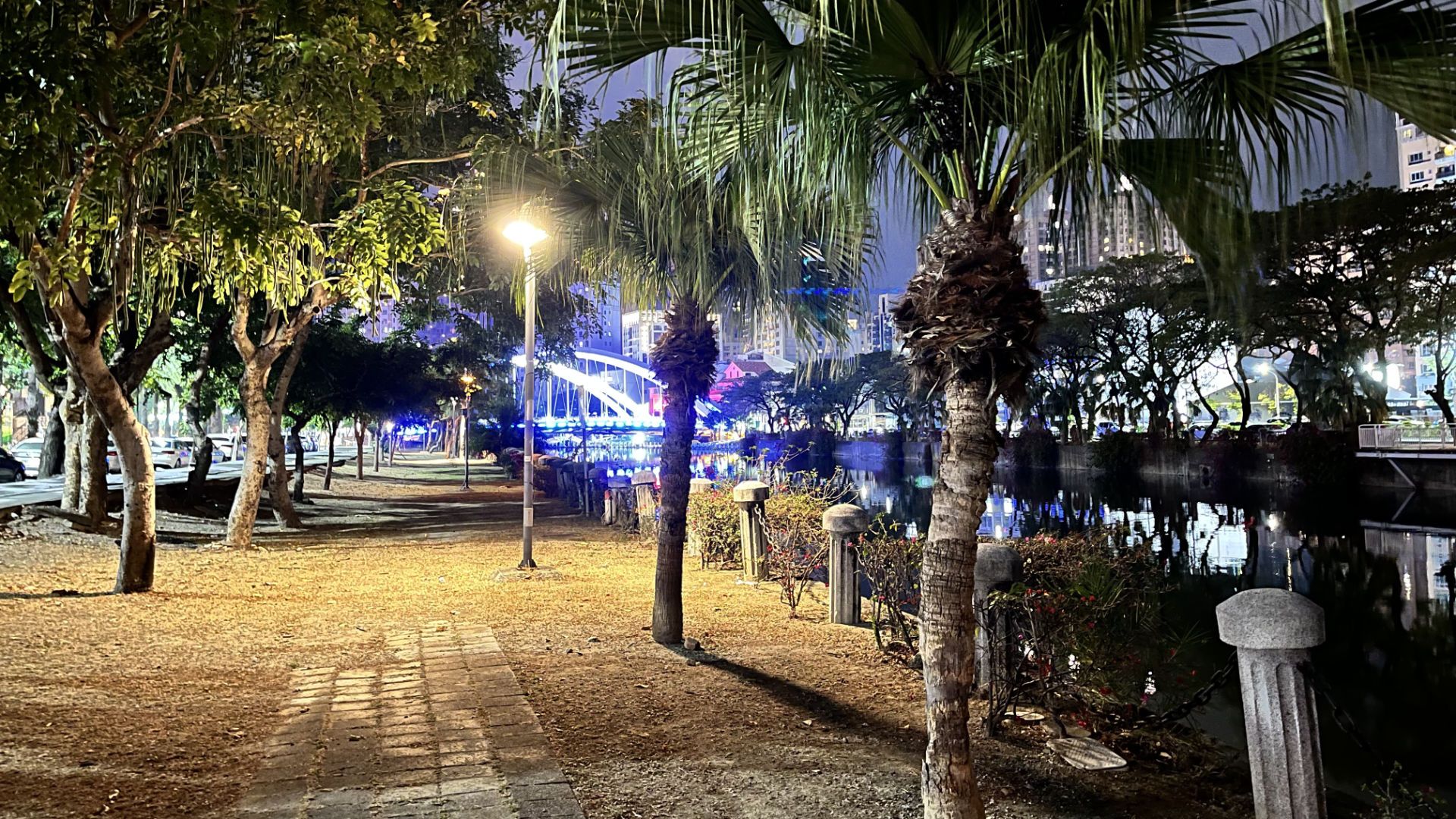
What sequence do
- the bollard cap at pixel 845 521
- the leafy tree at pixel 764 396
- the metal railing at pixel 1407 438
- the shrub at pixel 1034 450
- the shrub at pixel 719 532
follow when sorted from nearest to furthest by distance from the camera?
the bollard cap at pixel 845 521 < the shrub at pixel 719 532 < the metal railing at pixel 1407 438 < the shrub at pixel 1034 450 < the leafy tree at pixel 764 396

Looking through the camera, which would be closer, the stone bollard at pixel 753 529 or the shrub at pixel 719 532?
the stone bollard at pixel 753 529

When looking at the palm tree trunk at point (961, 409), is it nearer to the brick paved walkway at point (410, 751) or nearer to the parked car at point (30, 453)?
the brick paved walkway at point (410, 751)

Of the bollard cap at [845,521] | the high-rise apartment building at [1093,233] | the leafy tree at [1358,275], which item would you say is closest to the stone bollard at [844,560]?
the bollard cap at [845,521]

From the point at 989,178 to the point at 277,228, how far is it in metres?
6.12

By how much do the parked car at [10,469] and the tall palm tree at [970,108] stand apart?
3525 centimetres

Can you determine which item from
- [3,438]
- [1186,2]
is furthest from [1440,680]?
[3,438]

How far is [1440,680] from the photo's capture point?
29.1ft

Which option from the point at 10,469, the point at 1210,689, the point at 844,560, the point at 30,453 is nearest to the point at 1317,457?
the point at 844,560

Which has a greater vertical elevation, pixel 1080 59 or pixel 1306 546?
pixel 1080 59

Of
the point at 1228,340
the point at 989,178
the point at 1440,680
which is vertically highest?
the point at 1228,340

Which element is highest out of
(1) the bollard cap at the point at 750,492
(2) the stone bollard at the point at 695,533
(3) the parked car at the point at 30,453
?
(3) the parked car at the point at 30,453

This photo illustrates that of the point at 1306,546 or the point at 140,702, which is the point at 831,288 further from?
the point at 1306,546

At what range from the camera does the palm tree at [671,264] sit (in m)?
6.79

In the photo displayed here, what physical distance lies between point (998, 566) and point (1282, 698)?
2.03 meters
